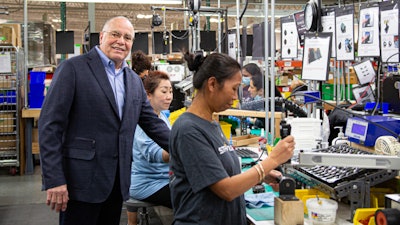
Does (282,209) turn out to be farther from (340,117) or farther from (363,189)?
(340,117)

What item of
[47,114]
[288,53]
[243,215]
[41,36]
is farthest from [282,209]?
[41,36]

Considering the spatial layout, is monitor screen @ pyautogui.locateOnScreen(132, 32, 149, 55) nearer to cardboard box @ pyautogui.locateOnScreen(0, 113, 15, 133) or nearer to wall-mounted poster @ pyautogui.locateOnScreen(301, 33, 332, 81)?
cardboard box @ pyautogui.locateOnScreen(0, 113, 15, 133)

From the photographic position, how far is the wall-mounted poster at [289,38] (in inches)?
130

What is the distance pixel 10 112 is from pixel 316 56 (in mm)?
4647

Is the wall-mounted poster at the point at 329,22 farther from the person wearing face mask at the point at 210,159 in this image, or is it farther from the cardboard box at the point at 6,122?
the cardboard box at the point at 6,122

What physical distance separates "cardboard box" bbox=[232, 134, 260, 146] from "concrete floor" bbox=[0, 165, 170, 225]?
1124 millimetres

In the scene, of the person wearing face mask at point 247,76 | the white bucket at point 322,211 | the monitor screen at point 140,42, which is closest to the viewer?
the white bucket at point 322,211

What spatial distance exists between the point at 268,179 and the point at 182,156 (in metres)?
0.55

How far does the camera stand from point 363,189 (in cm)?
170

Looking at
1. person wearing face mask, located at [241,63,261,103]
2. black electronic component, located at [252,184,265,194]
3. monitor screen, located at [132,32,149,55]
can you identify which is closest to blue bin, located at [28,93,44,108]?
monitor screen, located at [132,32,149,55]

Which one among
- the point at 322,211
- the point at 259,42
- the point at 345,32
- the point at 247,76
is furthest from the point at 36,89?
the point at 322,211

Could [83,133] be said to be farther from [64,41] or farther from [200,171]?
[64,41]

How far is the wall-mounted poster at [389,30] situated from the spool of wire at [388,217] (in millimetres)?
1200

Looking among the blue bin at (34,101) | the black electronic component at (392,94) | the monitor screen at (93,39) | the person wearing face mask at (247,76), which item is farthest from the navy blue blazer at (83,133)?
the monitor screen at (93,39)
